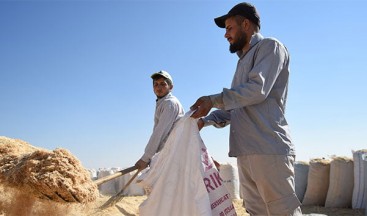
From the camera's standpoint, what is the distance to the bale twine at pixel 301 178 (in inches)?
279

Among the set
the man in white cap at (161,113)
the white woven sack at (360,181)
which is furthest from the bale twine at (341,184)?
the man in white cap at (161,113)

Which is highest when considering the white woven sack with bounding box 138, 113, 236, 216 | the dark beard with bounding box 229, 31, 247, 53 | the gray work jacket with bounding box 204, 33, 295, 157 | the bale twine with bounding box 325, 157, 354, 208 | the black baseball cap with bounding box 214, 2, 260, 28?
the black baseball cap with bounding box 214, 2, 260, 28

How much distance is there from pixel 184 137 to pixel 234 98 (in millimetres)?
445

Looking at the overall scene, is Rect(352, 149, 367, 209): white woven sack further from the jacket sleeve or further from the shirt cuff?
the shirt cuff

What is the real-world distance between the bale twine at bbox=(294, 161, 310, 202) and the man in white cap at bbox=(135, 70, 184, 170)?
4541 millimetres

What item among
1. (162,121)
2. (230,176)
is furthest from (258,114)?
(230,176)

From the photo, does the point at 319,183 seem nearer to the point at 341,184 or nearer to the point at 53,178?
the point at 341,184

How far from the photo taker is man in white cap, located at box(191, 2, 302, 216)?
180cm

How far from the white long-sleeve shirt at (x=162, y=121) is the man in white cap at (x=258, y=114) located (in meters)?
1.20

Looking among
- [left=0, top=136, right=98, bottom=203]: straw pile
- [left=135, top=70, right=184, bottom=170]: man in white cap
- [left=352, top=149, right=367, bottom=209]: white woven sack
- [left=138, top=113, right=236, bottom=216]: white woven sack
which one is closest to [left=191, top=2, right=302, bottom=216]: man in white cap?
[left=138, top=113, right=236, bottom=216]: white woven sack

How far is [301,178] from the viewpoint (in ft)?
23.5

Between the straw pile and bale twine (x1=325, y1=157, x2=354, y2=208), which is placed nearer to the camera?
the straw pile

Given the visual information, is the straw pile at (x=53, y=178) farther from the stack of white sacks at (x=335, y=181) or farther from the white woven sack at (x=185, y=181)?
the stack of white sacks at (x=335, y=181)

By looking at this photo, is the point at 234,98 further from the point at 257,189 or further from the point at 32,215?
the point at 32,215
